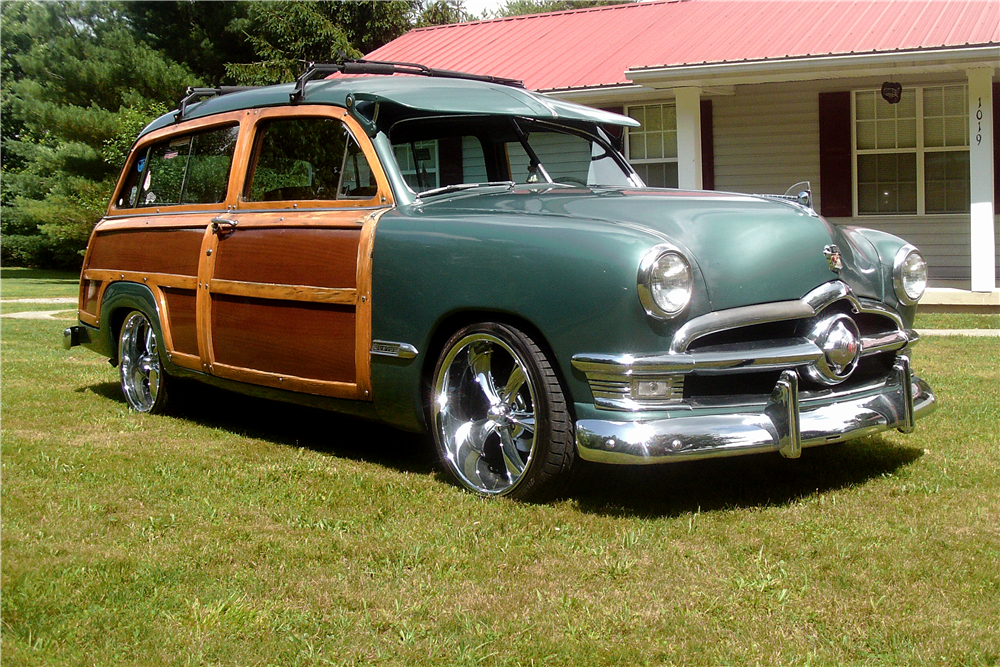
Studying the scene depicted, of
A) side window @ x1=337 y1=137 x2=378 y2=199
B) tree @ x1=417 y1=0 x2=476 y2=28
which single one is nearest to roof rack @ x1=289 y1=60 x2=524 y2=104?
side window @ x1=337 y1=137 x2=378 y2=199

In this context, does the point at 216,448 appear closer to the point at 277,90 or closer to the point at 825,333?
the point at 277,90

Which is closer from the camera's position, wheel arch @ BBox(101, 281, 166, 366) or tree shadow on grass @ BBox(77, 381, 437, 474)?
tree shadow on grass @ BBox(77, 381, 437, 474)

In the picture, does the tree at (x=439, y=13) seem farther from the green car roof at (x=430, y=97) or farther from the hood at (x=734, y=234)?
the hood at (x=734, y=234)

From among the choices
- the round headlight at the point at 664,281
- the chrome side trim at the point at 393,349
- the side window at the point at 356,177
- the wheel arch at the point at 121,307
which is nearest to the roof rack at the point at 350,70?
the side window at the point at 356,177

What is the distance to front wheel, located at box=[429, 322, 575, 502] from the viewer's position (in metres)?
4.25

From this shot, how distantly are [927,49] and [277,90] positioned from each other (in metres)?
8.12

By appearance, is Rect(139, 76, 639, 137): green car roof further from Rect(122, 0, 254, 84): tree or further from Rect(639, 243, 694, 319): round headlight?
Rect(122, 0, 254, 84): tree

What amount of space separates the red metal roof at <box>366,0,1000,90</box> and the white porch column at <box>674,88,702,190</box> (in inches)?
18.1

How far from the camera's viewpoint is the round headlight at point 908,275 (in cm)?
A: 492

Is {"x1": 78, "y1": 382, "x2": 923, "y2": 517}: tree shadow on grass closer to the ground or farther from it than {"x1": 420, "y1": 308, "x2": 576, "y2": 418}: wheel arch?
closer to the ground

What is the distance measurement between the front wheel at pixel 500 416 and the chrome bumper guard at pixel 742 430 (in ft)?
0.55

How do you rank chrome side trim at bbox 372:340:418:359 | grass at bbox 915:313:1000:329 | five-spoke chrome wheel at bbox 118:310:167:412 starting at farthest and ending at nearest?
grass at bbox 915:313:1000:329
five-spoke chrome wheel at bbox 118:310:167:412
chrome side trim at bbox 372:340:418:359

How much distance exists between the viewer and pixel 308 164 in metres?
5.50

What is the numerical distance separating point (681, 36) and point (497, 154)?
10.0 meters
